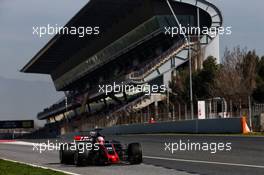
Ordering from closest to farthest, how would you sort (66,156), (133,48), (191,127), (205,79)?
1. (66,156)
2. (191,127)
3. (205,79)
4. (133,48)

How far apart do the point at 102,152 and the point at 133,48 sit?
5596 cm

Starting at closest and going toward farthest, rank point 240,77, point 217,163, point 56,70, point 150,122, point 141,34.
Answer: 1. point 217,163
2. point 150,122
3. point 240,77
4. point 141,34
5. point 56,70

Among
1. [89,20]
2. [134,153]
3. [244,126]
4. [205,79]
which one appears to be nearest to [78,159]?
[134,153]

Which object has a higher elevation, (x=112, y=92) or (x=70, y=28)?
(x=70, y=28)

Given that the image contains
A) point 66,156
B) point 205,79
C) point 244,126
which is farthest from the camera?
point 205,79

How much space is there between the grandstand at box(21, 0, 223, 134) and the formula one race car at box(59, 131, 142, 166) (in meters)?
29.6

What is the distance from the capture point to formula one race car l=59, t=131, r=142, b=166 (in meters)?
16.3

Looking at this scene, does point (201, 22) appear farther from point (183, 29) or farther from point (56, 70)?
point (56, 70)

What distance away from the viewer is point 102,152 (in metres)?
16.5

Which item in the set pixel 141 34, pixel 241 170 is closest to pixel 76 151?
pixel 241 170

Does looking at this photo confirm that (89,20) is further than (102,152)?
Yes

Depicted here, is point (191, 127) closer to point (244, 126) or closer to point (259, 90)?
point (244, 126)

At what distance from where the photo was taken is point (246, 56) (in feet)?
169

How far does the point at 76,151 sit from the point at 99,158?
0.74 metres
